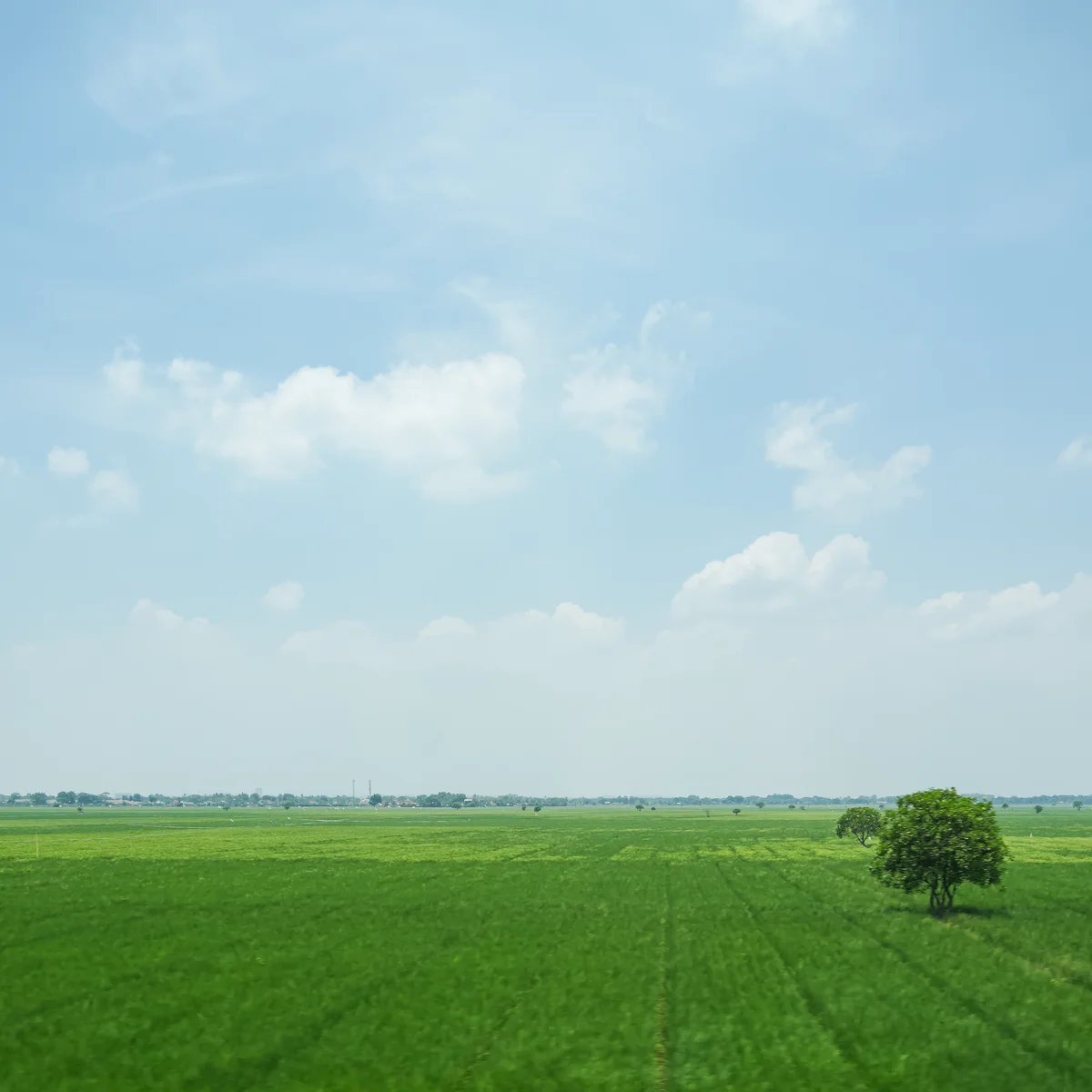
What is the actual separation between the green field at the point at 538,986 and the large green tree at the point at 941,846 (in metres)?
2.21

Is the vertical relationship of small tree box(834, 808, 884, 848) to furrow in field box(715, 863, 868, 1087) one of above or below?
below

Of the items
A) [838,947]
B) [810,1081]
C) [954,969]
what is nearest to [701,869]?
[838,947]

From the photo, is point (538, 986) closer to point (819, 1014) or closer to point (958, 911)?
point (819, 1014)

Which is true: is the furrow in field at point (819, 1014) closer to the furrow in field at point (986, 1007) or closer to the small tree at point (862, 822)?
→ the furrow in field at point (986, 1007)

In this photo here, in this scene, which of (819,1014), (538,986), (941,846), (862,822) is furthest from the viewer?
(862,822)

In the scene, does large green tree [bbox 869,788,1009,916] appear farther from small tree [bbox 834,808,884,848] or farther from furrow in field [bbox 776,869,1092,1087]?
small tree [bbox 834,808,884,848]

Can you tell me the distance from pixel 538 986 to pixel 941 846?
29.6m

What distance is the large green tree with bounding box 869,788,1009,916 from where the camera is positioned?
4838 cm

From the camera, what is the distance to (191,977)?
31.8m

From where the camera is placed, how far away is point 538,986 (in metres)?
31.0

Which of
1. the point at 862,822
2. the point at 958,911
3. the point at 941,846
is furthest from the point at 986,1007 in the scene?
the point at 862,822

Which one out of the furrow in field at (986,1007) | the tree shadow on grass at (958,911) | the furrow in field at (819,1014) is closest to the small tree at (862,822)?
the tree shadow on grass at (958,911)

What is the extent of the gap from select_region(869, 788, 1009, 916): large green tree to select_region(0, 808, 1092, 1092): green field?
2213mm

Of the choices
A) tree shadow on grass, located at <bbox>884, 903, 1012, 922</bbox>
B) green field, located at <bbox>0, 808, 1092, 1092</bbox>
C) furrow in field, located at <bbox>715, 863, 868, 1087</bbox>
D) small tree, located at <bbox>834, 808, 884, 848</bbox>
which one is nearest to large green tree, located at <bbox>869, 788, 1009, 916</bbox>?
tree shadow on grass, located at <bbox>884, 903, 1012, 922</bbox>
